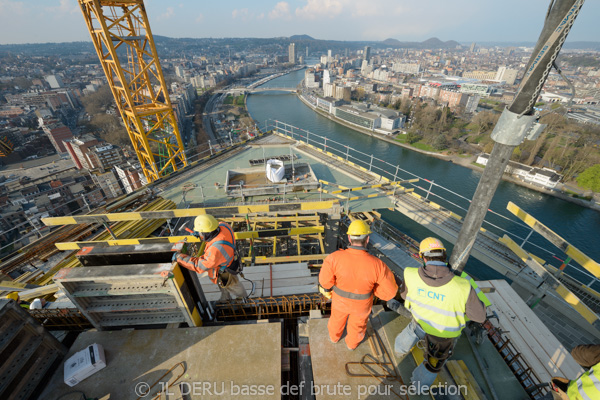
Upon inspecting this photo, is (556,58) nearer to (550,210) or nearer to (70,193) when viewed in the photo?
(550,210)

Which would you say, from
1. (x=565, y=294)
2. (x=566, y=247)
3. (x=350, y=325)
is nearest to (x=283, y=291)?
(x=350, y=325)

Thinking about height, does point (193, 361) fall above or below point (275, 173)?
above

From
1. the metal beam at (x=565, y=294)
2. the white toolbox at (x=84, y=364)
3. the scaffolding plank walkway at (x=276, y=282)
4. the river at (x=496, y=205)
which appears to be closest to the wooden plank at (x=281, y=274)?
the scaffolding plank walkway at (x=276, y=282)

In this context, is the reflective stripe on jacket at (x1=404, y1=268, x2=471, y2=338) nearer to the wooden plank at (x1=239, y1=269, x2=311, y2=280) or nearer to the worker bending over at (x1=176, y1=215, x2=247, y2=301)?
the worker bending over at (x1=176, y1=215, x2=247, y2=301)

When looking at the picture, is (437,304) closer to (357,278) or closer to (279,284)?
(357,278)

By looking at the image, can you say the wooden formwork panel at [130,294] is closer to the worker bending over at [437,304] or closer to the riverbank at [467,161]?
the worker bending over at [437,304]

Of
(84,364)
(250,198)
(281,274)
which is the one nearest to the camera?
(84,364)

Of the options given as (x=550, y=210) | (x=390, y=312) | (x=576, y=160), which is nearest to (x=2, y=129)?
(x=390, y=312)
